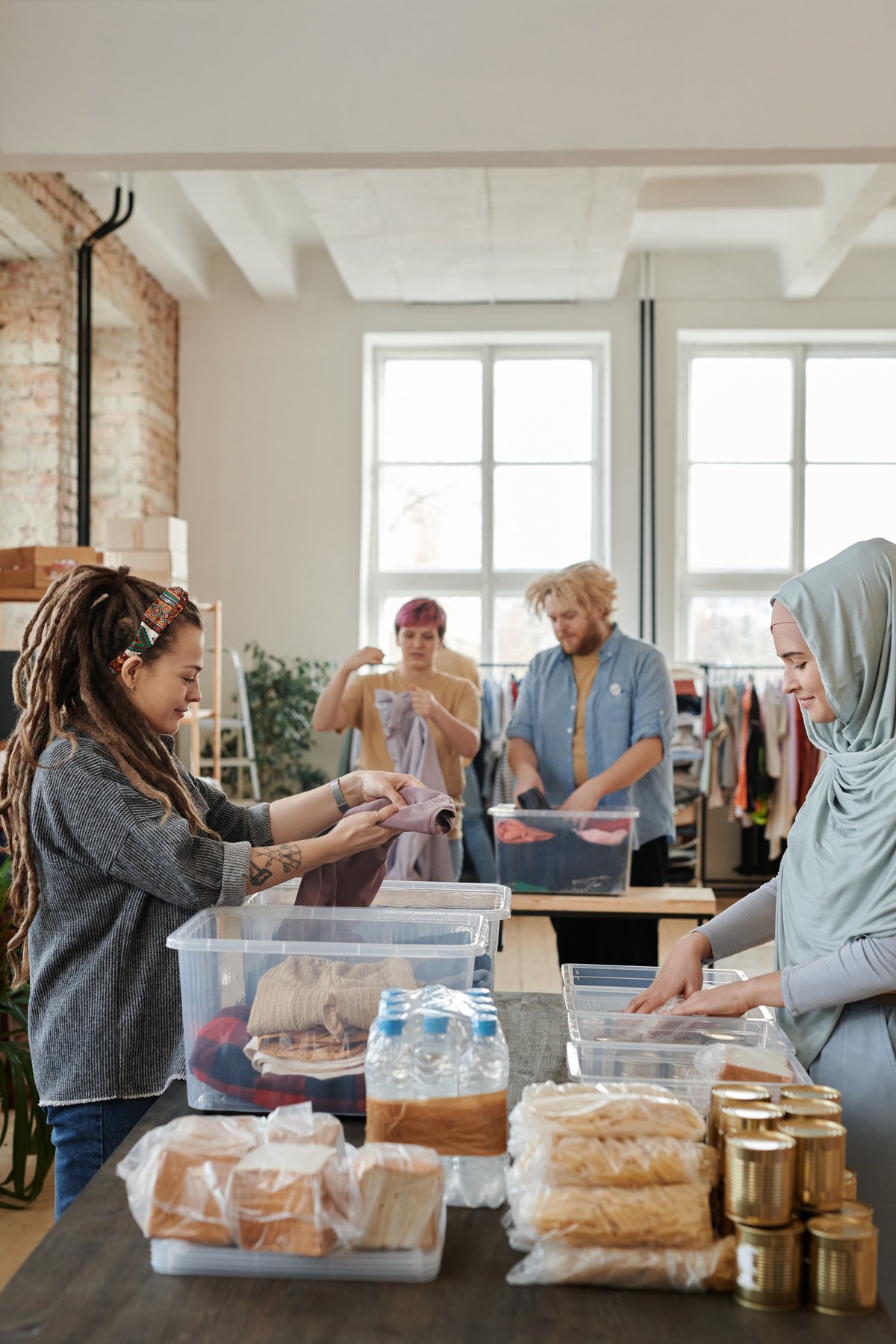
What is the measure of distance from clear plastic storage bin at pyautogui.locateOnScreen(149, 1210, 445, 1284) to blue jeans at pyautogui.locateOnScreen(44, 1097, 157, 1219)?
50 cm

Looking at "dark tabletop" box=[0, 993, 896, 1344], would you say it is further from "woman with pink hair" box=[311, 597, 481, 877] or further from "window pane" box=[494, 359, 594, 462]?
"window pane" box=[494, 359, 594, 462]

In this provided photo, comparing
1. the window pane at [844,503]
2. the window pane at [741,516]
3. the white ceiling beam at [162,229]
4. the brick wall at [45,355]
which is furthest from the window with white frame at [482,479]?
the brick wall at [45,355]

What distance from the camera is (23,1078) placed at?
119 inches

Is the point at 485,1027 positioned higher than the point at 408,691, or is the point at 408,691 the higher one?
the point at 408,691

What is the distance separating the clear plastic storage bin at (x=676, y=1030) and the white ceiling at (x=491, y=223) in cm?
436

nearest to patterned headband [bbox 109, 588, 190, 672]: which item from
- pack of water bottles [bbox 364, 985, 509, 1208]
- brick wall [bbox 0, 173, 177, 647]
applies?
pack of water bottles [bbox 364, 985, 509, 1208]

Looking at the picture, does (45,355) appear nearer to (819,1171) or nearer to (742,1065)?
(742,1065)

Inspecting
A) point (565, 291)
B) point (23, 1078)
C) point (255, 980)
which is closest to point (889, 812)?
point (255, 980)

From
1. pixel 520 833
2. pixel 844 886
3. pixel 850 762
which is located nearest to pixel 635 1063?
pixel 844 886

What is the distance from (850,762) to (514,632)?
19.4 feet

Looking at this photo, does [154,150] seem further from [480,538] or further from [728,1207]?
[480,538]

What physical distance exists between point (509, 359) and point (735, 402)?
1.53 metres

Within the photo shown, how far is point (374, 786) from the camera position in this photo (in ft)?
6.33

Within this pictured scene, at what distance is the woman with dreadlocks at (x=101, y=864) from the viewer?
153 cm
